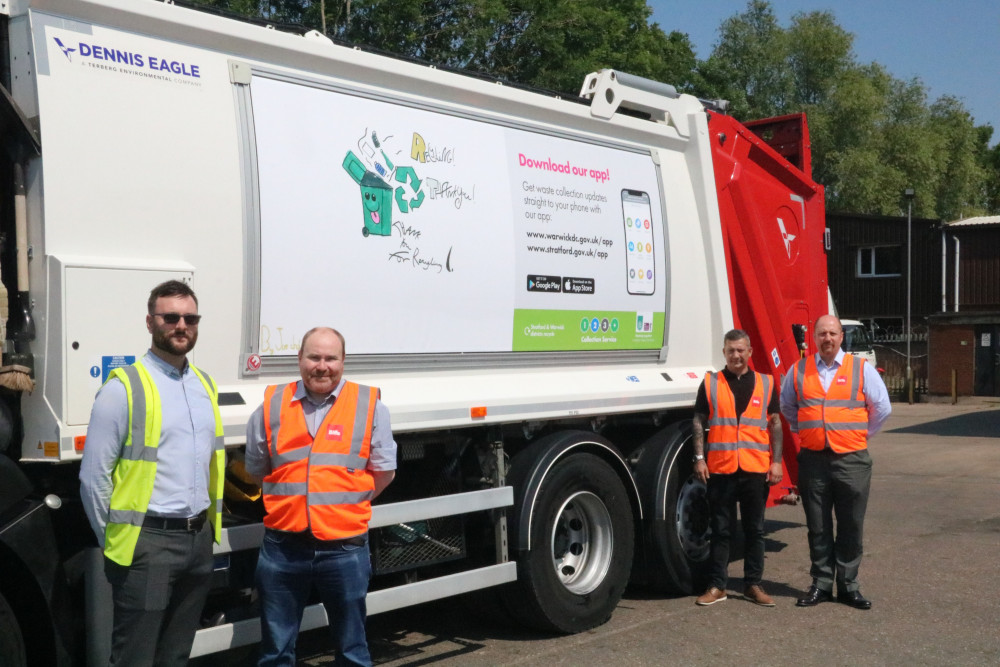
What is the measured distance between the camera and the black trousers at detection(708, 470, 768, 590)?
705 centimetres

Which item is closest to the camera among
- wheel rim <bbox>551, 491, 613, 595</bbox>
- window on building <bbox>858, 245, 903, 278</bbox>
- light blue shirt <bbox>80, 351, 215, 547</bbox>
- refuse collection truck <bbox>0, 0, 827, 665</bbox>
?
light blue shirt <bbox>80, 351, 215, 547</bbox>

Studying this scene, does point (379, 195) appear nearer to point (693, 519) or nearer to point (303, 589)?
point (303, 589)

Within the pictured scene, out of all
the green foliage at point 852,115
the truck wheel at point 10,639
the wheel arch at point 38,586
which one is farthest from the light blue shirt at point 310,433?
the green foliage at point 852,115

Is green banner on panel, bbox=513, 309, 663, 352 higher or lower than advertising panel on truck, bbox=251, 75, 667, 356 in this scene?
lower

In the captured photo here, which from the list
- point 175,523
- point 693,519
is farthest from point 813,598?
point 175,523

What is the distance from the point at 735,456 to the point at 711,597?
87 cm

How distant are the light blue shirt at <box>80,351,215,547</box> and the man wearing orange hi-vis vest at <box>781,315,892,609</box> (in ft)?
14.3

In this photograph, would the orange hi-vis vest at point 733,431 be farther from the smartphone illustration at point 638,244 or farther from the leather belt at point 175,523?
the leather belt at point 175,523

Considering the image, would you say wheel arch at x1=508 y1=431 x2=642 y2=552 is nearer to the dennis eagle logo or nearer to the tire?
the tire

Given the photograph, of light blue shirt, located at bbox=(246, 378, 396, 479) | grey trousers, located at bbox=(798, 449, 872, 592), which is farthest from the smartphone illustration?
light blue shirt, located at bbox=(246, 378, 396, 479)

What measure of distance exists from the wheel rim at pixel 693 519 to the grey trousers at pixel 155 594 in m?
3.91

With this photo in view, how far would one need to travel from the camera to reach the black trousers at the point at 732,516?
7.05 m

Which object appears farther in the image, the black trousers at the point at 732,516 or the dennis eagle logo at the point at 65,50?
the black trousers at the point at 732,516
